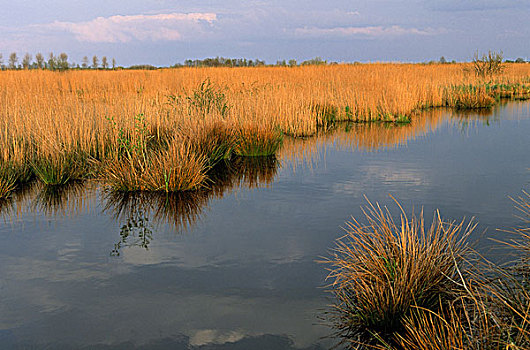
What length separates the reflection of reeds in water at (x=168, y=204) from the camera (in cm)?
570

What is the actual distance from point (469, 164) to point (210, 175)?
4810 millimetres

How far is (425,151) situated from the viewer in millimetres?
10383

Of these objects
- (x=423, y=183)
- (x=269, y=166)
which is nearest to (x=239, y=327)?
(x=423, y=183)

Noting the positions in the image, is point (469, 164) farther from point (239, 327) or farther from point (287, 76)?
point (287, 76)

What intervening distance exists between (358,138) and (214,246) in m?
7.65

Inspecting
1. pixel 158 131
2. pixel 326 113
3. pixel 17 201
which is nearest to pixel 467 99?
pixel 326 113

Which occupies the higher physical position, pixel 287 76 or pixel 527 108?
pixel 287 76

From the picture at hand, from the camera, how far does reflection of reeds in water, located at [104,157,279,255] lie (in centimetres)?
570

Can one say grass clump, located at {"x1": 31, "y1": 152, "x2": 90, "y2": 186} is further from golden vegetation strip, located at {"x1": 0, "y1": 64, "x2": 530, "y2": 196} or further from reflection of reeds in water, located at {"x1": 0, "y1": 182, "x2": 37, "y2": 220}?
reflection of reeds in water, located at {"x1": 0, "y1": 182, "x2": 37, "y2": 220}

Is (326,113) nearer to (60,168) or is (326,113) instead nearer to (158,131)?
(158,131)

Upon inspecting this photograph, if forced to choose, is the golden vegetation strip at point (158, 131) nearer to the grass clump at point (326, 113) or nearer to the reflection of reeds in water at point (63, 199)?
the grass clump at point (326, 113)

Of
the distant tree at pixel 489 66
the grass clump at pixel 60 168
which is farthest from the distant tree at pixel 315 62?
the grass clump at pixel 60 168

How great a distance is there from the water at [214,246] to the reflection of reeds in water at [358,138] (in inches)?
21.2

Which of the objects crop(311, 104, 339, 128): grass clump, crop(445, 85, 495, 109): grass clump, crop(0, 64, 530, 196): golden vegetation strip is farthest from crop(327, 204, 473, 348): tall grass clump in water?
crop(445, 85, 495, 109): grass clump
